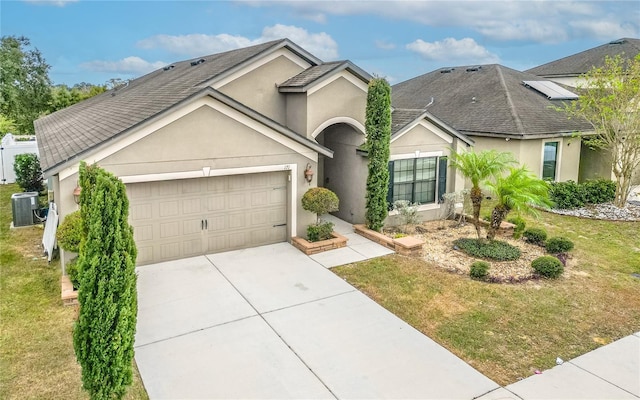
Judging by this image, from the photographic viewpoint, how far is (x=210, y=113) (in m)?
11.0

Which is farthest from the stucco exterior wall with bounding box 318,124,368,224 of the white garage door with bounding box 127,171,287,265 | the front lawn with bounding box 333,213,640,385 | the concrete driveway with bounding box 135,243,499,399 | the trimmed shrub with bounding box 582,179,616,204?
the trimmed shrub with bounding box 582,179,616,204

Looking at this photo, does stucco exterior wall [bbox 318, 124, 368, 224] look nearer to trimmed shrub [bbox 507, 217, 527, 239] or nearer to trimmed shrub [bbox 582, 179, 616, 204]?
trimmed shrub [bbox 507, 217, 527, 239]

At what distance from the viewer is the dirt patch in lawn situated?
1101 centimetres

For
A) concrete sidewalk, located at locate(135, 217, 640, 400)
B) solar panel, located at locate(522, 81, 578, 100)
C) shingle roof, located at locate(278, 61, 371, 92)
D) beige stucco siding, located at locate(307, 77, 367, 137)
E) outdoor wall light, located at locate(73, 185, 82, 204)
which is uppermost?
solar panel, located at locate(522, 81, 578, 100)

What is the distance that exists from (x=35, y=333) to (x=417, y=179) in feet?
37.0

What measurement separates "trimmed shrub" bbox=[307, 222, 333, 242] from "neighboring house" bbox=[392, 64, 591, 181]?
8.74 metres

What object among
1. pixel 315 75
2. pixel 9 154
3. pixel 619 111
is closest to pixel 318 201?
pixel 315 75

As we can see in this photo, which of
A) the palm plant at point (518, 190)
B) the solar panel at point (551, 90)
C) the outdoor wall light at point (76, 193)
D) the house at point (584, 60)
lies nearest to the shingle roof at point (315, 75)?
the palm plant at point (518, 190)

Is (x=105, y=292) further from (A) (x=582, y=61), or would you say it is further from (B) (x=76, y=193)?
(A) (x=582, y=61)

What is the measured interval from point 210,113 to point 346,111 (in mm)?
4944

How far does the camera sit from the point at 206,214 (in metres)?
11.6

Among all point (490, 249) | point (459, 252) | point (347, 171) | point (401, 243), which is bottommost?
point (459, 252)

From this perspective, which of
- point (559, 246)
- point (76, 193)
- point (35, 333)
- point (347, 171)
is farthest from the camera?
point (347, 171)

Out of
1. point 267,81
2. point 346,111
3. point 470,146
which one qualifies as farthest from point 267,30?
point 470,146
